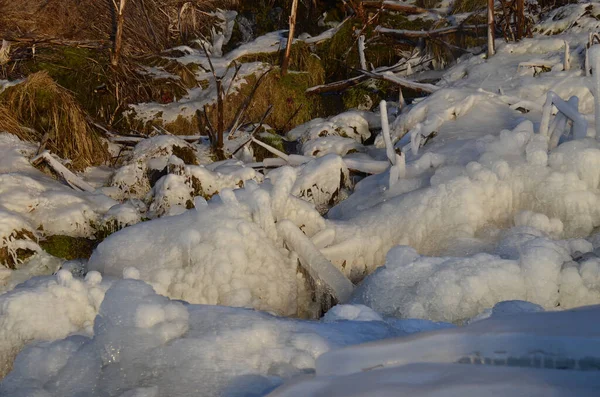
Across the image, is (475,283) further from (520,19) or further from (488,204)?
(520,19)

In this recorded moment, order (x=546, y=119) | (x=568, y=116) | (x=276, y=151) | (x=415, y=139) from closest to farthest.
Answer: (x=568, y=116) → (x=546, y=119) → (x=415, y=139) → (x=276, y=151)

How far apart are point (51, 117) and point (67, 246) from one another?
8.11 ft

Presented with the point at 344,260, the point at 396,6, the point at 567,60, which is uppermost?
the point at 396,6

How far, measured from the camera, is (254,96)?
33.8 ft

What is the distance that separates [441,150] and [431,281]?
265 centimetres

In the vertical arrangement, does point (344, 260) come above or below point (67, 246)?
below

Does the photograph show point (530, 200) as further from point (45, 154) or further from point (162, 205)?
point (45, 154)

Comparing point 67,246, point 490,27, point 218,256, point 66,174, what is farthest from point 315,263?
point 490,27

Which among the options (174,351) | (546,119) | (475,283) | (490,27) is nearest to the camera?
(174,351)

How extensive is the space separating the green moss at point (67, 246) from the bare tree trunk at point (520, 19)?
660 centimetres

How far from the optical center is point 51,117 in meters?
8.40

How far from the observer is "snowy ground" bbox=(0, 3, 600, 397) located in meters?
2.16

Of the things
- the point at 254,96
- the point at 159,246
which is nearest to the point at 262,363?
the point at 159,246

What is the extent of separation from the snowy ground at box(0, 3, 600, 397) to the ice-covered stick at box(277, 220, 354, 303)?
14 mm
